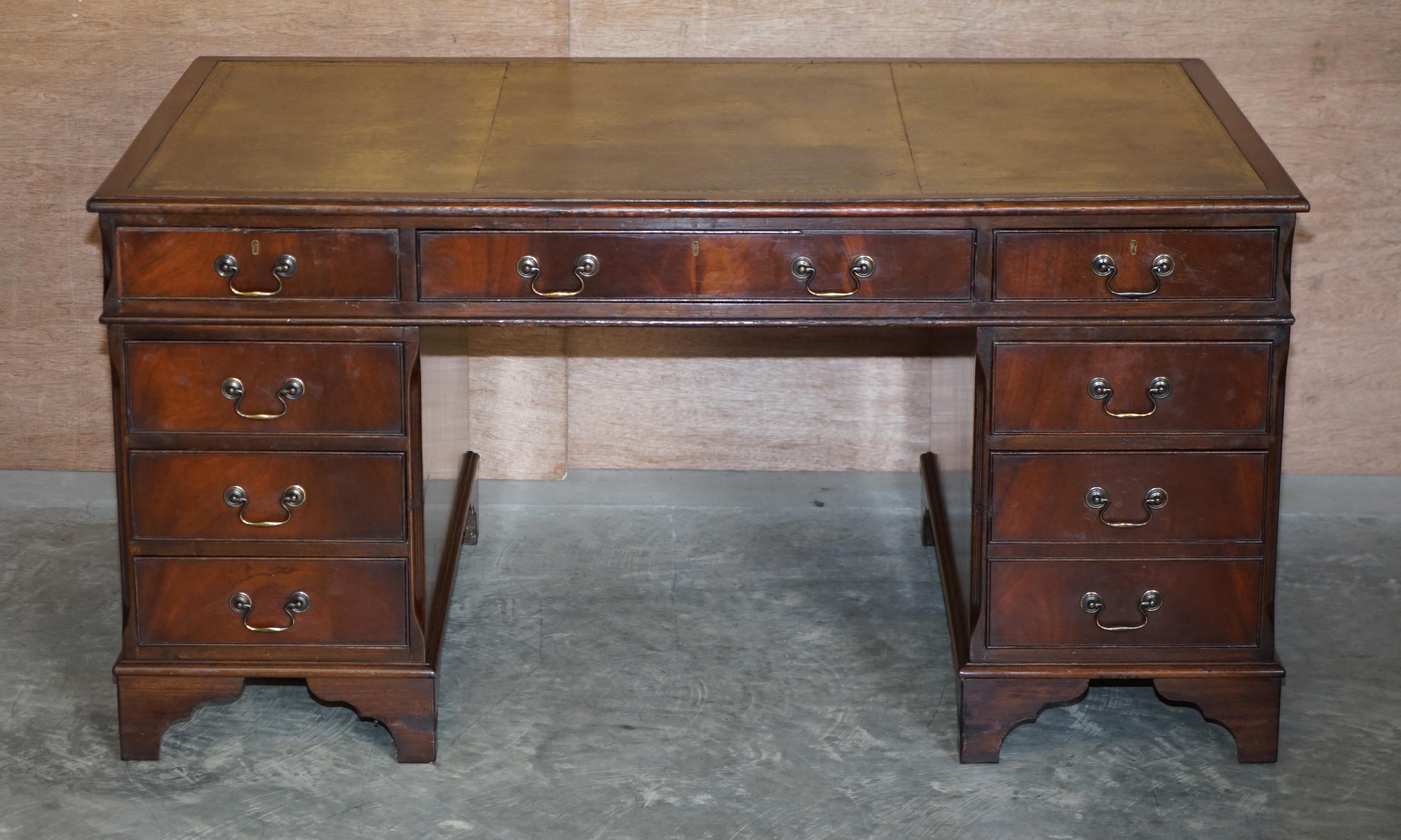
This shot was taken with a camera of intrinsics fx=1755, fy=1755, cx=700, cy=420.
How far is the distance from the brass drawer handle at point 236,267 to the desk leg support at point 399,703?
0.66 m

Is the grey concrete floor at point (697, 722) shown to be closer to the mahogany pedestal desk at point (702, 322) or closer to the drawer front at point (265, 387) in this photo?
the mahogany pedestal desk at point (702, 322)

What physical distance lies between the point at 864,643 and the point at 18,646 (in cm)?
156

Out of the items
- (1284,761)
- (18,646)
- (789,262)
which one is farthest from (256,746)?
(1284,761)

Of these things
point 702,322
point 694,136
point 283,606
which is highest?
point 694,136

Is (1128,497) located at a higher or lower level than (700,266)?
lower

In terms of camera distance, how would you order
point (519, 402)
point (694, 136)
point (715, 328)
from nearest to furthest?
point (694, 136) < point (715, 328) < point (519, 402)

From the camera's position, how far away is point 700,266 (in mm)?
2635

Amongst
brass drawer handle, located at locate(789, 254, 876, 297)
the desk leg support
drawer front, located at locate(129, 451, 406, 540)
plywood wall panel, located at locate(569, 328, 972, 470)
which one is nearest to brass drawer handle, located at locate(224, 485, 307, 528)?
drawer front, located at locate(129, 451, 406, 540)

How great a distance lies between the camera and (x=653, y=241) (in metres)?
2.62

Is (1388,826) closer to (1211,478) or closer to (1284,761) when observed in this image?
(1284,761)

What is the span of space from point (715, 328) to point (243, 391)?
1.17 m

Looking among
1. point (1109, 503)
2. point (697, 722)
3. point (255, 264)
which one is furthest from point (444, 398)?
point (1109, 503)

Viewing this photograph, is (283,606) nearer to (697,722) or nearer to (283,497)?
(283,497)

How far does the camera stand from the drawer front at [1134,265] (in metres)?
2.61
